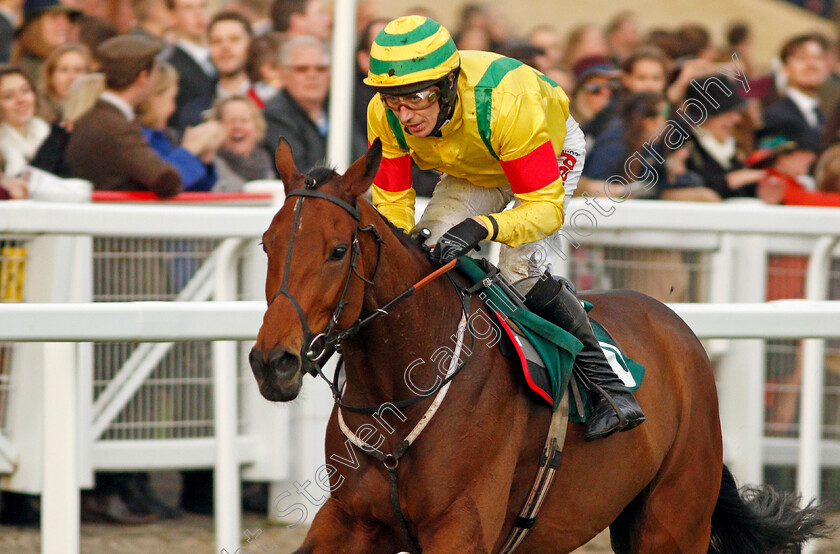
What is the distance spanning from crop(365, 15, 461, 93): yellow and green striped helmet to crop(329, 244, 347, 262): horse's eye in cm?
53

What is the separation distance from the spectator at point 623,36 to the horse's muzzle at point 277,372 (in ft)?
25.3

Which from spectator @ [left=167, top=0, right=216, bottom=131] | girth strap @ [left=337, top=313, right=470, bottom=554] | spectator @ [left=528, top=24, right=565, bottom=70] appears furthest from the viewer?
spectator @ [left=528, top=24, right=565, bottom=70]

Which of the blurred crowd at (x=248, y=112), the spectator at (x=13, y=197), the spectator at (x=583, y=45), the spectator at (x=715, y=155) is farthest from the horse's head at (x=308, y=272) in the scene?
the spectator at (x=583, y=45)

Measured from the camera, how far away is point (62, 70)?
5.94 metres

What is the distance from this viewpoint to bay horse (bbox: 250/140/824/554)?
2760 millimetres

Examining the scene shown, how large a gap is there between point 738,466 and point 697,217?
122 cm

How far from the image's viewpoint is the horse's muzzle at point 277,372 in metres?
2.60

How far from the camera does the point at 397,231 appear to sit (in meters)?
3.18

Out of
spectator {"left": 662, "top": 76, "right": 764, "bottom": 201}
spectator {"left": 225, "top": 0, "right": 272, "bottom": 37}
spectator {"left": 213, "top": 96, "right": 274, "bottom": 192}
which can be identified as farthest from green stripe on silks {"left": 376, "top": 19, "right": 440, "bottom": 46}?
spectator {"left": 225, "top": 0, "right": 272, "bottom": 37}

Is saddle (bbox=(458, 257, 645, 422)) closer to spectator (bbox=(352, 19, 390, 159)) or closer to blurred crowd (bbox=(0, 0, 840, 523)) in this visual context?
blurred crowd (bbox=(0, 0, 840, 523))

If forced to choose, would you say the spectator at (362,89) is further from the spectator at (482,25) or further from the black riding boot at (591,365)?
the black riding boot at (591,365)

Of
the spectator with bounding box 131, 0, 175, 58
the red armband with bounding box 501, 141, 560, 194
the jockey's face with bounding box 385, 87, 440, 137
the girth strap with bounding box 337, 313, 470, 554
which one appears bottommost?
the girth strap with bounding box 337, 313, 470, 554

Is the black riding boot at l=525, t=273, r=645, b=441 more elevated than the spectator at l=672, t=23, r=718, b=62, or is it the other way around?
the spectator at l=672, t=23, r=718, b=62

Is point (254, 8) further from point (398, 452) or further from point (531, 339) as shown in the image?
point (398, 452)
